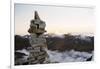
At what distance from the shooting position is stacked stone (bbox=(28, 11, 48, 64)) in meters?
1.87

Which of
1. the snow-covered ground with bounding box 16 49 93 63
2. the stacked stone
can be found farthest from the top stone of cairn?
the snow-covered ground with bounding box 16 49 93 63

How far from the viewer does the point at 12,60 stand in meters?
1.79

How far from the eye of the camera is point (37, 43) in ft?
6.19

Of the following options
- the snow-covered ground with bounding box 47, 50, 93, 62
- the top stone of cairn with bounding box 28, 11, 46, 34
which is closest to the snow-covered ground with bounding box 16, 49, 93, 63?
the snow-covered ground with bounding box 47, 50, 93, 62

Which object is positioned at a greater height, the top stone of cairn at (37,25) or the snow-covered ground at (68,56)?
the top stone of cairn at (37,25)

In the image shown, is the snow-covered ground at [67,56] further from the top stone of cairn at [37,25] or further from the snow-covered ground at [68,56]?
the top stone of cairn at [37,25]

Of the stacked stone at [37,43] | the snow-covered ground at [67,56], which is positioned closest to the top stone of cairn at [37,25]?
the stacked stone at [37,43]

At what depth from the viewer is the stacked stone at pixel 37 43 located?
187 centimetres

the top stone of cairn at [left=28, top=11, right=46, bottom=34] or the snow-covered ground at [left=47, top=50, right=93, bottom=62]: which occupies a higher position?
the top stone of cairn at [left=28, top=11, right=46, bottom=34]

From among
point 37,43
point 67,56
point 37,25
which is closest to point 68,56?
point 67,56

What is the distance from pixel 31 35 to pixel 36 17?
0.20m

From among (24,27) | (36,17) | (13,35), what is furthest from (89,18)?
(13,35)

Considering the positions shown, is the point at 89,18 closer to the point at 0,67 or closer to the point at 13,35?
the point at 13,35

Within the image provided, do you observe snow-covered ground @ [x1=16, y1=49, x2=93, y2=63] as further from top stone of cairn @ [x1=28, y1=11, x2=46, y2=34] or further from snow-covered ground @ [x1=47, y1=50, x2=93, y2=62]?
top stone of cairn @ [x1=28, y1=11, x2=46, y2=34]
